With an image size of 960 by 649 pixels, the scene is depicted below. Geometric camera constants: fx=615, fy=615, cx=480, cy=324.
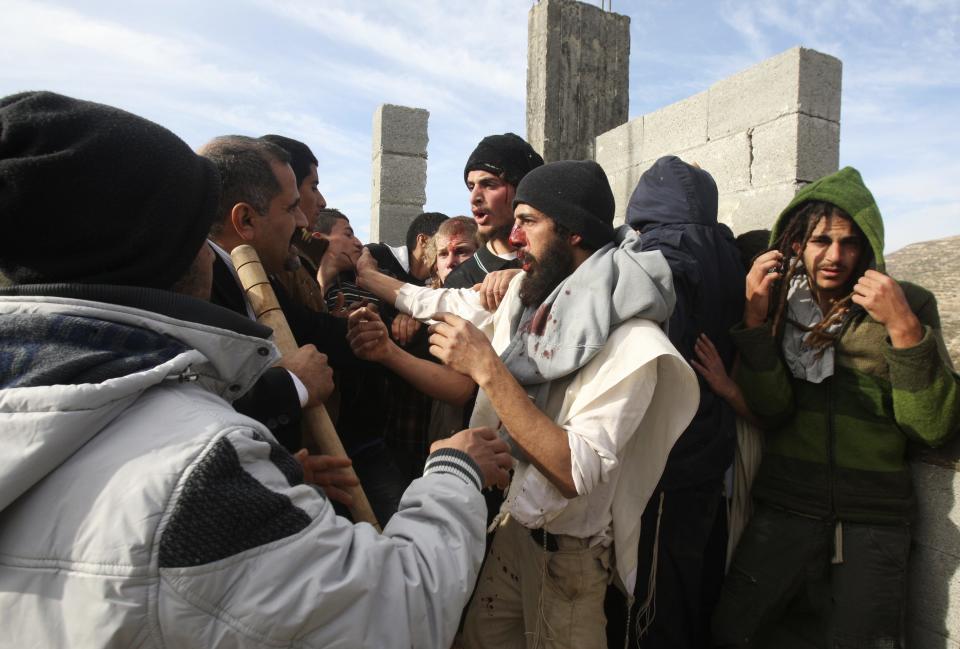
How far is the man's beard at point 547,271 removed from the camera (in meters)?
2.34

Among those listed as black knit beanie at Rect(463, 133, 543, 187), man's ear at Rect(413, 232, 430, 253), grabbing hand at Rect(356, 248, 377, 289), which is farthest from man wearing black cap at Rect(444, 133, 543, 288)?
man's ear at Rect(413, 232, 430, 253)

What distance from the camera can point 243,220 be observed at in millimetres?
2123

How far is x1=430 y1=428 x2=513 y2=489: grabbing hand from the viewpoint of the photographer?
1.44 m

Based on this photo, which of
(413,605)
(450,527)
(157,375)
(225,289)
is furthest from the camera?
(225,289)

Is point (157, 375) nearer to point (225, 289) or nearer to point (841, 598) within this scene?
point (225, 289)

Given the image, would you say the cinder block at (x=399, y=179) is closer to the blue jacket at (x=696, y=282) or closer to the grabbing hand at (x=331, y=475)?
the blue jacket at (x=696, y=282)

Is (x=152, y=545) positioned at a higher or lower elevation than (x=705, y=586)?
higher

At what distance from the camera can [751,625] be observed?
2.38 m

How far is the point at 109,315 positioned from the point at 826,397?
240cm

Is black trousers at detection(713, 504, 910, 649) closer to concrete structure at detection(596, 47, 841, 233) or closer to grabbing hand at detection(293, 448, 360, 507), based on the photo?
grabbing hand at detection(293, 448, 360, 507)

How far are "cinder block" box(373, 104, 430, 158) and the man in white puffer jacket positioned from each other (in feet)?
25.5

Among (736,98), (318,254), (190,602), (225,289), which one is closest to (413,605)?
(190,602)

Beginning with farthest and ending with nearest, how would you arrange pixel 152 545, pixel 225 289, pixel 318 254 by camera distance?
pixel 318 254
pixel 225 289
pixel 152 545

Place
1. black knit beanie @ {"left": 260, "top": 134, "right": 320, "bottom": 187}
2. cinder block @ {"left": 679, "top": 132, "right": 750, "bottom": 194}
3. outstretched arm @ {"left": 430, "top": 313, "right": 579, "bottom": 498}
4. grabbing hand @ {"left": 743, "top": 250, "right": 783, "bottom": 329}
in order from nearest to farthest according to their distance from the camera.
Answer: outstretched arm @ {"left": 430, "top": 313, "right": 579, "bottom": 498}
grabbing hand @ {"left": 743, "top": 250, "right": 783, "bottom": 329}
black knit beanie @ {"left": 260, "top": 134, "right": 320, "bottom": 187}
cinder block @ {"left": 679, "top": 132, "right": 750, "bottom": 194}
